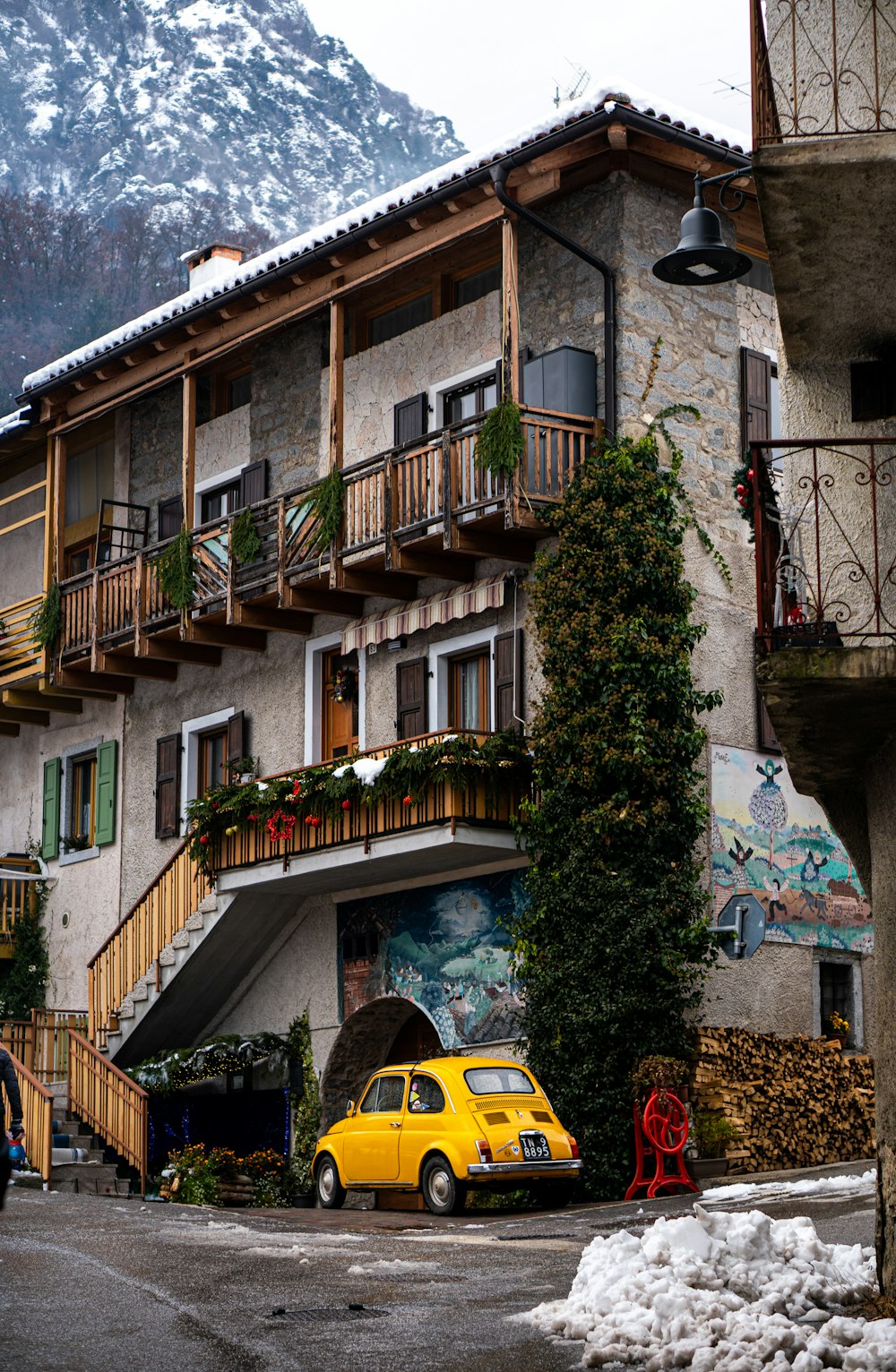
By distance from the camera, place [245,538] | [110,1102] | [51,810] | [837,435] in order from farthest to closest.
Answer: [51,810] → [245,538] → [110,1102] → [837,435]

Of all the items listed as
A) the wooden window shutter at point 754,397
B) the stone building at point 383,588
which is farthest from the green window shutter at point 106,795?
the wooden window shutter at point 754,397

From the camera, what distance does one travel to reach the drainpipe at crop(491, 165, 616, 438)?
20.6 meters

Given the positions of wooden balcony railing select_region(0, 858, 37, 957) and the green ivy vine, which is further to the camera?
wooden balcony railing select_region(0, 858, 37, 957)

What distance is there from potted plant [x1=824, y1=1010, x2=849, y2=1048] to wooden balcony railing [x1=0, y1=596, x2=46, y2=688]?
1168 centimetres

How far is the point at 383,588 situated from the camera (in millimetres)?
22438

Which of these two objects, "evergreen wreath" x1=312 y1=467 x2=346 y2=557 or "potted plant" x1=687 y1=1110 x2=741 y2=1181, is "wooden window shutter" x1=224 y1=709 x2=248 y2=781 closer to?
"evergreen wreath" x1=312 y1=467 x2=346 y2=557

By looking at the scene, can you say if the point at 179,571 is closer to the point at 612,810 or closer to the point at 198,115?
the point at 612,810

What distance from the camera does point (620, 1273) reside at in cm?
989

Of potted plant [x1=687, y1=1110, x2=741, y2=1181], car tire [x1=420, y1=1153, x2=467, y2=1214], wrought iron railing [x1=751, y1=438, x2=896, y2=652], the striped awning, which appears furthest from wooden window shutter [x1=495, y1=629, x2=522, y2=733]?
wrought iron railing [x1=751, y1=438, x2=896, y2=652]

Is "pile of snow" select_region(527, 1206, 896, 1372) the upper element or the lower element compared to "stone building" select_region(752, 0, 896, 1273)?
lower

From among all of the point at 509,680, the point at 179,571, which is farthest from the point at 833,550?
the point at 179,571

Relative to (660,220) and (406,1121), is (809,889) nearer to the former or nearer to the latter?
(406,1121)

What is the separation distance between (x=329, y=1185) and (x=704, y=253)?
1040 centimetres

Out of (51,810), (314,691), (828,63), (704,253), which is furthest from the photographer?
(51,810)
